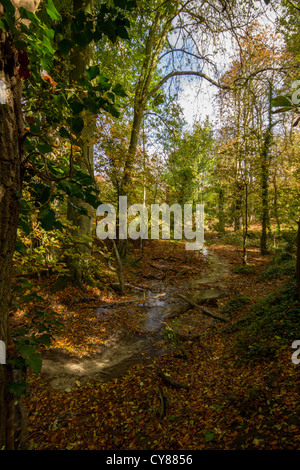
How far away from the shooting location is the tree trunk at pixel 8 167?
137cm

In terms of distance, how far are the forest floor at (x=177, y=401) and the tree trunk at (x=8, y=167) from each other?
1.21m

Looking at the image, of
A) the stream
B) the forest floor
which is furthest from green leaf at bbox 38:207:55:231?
the stream

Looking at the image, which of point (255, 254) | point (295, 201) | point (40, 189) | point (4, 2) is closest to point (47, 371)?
point (40, 189)

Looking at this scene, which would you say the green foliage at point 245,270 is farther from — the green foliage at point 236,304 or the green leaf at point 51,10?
the green leaf at point 51,10

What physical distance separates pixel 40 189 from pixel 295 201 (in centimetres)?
1177

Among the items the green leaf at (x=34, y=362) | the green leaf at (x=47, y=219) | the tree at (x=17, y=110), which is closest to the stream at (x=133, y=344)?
the tree at (x=17, y=110)

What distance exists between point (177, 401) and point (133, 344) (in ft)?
6.73

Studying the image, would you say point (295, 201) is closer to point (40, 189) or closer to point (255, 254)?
point (255, 254)

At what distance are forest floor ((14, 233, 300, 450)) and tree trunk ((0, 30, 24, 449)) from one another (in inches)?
47.6

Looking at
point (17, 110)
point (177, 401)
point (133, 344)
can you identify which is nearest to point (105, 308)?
point (133, 344)

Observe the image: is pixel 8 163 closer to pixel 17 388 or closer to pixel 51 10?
pixel 51 10

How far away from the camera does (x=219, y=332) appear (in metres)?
5.59

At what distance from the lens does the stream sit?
4.31m

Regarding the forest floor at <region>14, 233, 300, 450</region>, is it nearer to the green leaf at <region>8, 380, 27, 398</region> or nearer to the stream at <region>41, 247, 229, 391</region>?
the stream at <region>41, 247, 229, 391</region>
